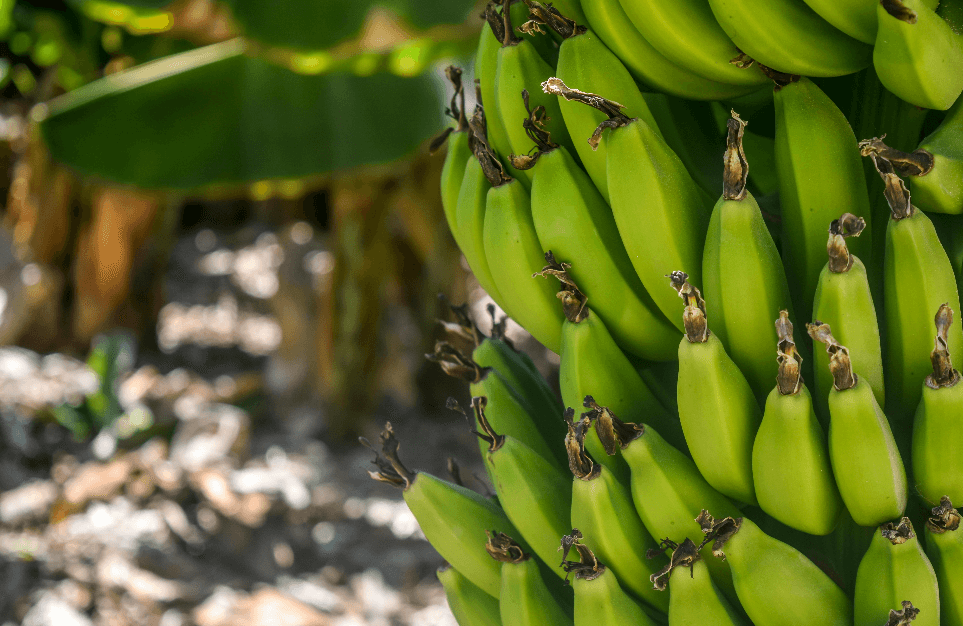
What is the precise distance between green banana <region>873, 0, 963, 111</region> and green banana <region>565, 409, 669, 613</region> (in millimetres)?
303

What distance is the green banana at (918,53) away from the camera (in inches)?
17.1

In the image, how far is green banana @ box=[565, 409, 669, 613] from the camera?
0.52 m

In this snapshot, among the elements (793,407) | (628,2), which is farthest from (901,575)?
(628,2)

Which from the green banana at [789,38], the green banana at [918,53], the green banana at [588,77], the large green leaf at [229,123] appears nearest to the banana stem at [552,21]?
the green banana at [588,77]

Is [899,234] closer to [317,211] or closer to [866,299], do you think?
[866,299]

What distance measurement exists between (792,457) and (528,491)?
8.6 inches

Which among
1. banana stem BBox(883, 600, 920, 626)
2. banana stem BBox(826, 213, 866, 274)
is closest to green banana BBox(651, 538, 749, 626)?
banana stem BBox(883, 600, 920, 626)

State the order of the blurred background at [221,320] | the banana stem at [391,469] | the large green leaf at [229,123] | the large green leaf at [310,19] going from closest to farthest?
the banana stem at [391,469] → the large green leaf at [310,19] → the blurred background at [221,320] → the large green leaf at [229,123]

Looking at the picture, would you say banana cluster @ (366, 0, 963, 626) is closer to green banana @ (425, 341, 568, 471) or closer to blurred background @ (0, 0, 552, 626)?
green banana @ (425, 341, 568, 471)

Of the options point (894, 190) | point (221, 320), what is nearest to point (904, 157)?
point (894, 190)

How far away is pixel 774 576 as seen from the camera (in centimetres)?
48

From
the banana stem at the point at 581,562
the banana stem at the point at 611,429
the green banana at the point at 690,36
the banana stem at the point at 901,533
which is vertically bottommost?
the banana stem at the point at 581,562

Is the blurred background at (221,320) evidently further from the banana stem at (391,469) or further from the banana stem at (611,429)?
the banana stem at (611,429)

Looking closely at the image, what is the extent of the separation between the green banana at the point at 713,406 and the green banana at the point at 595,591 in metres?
0.10
